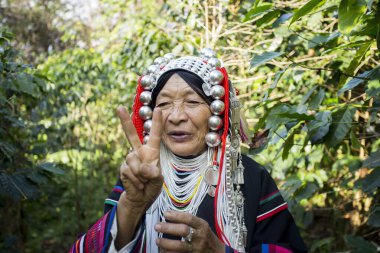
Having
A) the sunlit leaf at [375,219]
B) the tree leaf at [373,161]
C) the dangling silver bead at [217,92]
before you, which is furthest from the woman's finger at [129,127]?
the sunlit leaf at [375,219]

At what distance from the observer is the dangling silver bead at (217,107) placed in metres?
2.07

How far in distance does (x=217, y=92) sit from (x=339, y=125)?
60 centimetres

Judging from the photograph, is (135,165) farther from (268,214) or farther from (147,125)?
(268,214)

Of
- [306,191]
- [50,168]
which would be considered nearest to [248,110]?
[306,191]

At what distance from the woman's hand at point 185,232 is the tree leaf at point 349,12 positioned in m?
0.79

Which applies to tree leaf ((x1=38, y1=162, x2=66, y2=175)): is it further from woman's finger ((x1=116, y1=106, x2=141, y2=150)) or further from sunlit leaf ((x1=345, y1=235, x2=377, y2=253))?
sunlit leaf ((x1=345, y1=235, x2=377, y2=253))

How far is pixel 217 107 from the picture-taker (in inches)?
81.3

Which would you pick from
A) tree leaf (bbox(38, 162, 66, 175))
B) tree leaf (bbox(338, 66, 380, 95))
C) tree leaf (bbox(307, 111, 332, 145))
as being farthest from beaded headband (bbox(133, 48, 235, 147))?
tree leaf (bbox(38, 162, 66, 175))

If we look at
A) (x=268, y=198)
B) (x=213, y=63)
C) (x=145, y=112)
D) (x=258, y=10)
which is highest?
(x=258, y=10)

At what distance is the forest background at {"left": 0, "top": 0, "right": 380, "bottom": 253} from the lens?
7.17ft

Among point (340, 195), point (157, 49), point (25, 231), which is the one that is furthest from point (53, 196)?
point (340, 195)

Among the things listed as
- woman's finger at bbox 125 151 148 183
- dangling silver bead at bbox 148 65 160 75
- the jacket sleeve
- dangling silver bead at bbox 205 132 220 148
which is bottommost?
the jacket sleeve

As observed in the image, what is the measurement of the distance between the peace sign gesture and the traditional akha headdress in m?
0.54

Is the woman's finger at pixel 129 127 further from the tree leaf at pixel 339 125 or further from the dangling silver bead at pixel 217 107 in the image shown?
the tree leaf at pixel 339 125
